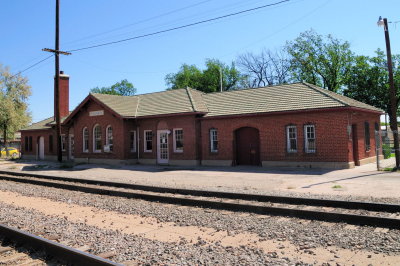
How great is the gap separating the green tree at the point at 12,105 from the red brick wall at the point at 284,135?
32877mm

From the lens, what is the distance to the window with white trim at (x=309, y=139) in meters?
17.7

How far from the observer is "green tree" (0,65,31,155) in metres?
42.3

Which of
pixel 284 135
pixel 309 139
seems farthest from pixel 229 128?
pixel 309 139

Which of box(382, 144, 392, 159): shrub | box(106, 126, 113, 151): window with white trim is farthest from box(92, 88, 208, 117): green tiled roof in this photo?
box(382, 144, 392, 159): shrub

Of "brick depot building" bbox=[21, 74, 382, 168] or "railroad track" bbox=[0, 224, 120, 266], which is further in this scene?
"brick depot building" bbox=[21, 74, 382, 168]

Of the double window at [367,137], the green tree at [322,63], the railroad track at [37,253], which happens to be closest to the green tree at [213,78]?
the green tree at [322,63]

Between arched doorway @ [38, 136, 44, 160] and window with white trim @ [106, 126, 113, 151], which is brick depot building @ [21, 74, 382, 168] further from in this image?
arched doorway @ [38, 136, 44, 160]

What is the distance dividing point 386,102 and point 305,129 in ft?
79.9

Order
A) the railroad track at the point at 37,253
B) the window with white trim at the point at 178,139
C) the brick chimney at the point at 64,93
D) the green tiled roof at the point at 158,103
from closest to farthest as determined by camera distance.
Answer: the railroad track at the point at 37,253 < the window with white trim at the point at 178,139 < the green tiled roof at the point at 158,103 < the brick chimney at the point at 64,93

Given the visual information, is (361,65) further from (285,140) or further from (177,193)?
(177,193)

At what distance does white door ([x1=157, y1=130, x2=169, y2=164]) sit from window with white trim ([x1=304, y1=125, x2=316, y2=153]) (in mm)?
9571

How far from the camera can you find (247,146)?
20250 mm

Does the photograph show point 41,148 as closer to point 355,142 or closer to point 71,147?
point 71,147

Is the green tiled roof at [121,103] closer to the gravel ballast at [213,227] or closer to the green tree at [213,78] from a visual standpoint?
the gravel ballast at [213,227]
